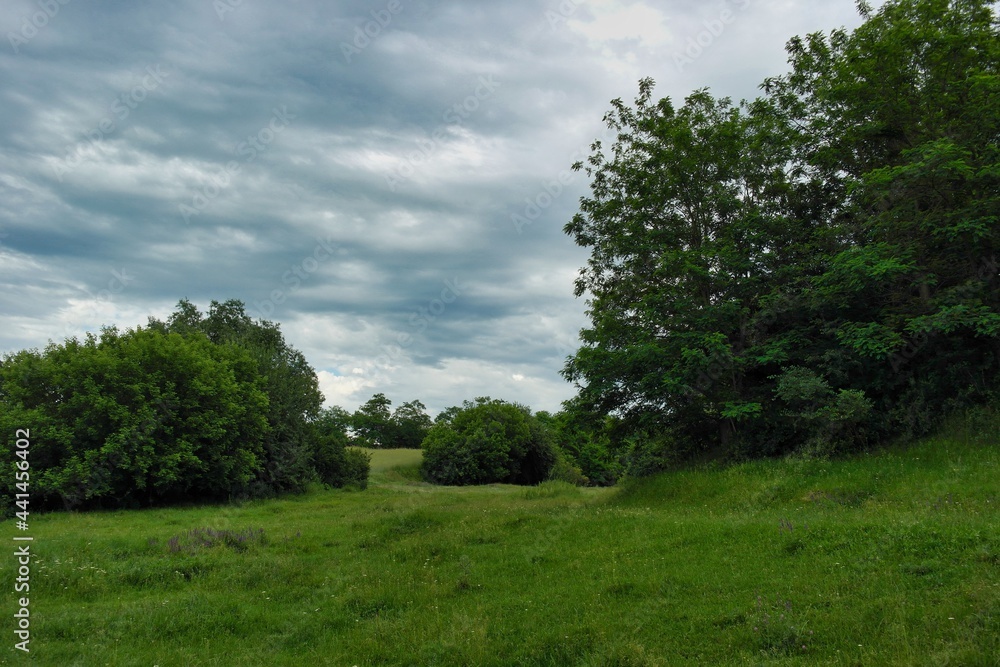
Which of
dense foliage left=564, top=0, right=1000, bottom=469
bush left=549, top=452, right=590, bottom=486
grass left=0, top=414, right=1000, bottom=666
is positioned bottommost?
bush left=549, top=452, right=590, bottom=486

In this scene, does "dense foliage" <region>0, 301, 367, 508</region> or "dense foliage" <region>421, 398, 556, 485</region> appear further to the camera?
"dense foliage" <region>421, 398, 556, 485</region>

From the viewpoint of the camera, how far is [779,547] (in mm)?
9930

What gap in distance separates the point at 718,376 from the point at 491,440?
149 ft

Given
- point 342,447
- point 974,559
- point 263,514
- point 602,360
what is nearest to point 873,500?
point 974,559

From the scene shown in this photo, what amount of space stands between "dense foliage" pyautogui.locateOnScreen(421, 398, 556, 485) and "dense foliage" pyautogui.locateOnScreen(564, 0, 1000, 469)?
40074 millimetres

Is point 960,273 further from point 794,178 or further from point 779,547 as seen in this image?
point 779,547

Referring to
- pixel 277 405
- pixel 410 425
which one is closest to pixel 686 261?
pixel 277 405

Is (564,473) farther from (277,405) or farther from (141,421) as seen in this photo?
(141,421)

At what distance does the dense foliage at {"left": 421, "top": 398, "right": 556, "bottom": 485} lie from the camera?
63.9 m

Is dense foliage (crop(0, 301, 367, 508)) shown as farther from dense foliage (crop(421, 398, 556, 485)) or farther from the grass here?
dense foliage (crop(421, 398, 556, 485))

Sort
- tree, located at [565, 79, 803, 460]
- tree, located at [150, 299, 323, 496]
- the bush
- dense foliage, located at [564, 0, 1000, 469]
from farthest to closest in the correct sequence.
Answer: the bush → tree, located at [150, 299, 323, 496] → tree, located at [565, 79, 803, 460] → dense foliage, located at [564, 0, 1000, 469]

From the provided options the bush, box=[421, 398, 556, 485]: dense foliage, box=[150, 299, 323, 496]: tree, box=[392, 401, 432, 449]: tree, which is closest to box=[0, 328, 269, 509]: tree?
box=[150, 299, 323, 496]: tree

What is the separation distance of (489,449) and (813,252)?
48183 mm

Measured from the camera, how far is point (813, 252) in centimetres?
2195
